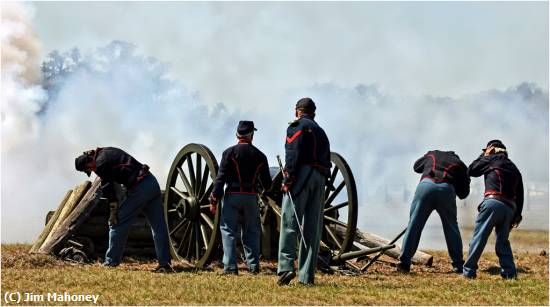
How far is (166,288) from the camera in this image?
28.0 ft

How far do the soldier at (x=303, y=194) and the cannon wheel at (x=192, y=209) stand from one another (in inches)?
99.8

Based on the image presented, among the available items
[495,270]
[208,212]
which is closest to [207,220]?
[208,212]

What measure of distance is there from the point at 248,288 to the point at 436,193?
3.30 metres

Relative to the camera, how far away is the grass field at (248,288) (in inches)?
313

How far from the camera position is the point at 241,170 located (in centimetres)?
1053

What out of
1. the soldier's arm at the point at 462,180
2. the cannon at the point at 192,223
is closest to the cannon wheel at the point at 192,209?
the cannon at the point at 192,223

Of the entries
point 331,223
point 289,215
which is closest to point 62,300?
point 289,215

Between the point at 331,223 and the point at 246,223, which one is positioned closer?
the point at 246,223

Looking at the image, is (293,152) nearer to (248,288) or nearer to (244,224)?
(248,288)

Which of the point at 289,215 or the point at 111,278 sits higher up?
the point at 289,215

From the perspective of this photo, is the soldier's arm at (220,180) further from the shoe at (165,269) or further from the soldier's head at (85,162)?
the soldier's head at (85,162)

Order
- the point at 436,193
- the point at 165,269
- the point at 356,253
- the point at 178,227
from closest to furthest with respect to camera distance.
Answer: the point at 165,269, the point at 436,193, the point at 356,253, the point at 178,227

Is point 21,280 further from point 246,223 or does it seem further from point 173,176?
point 173,176

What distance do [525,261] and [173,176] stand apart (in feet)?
18.4
